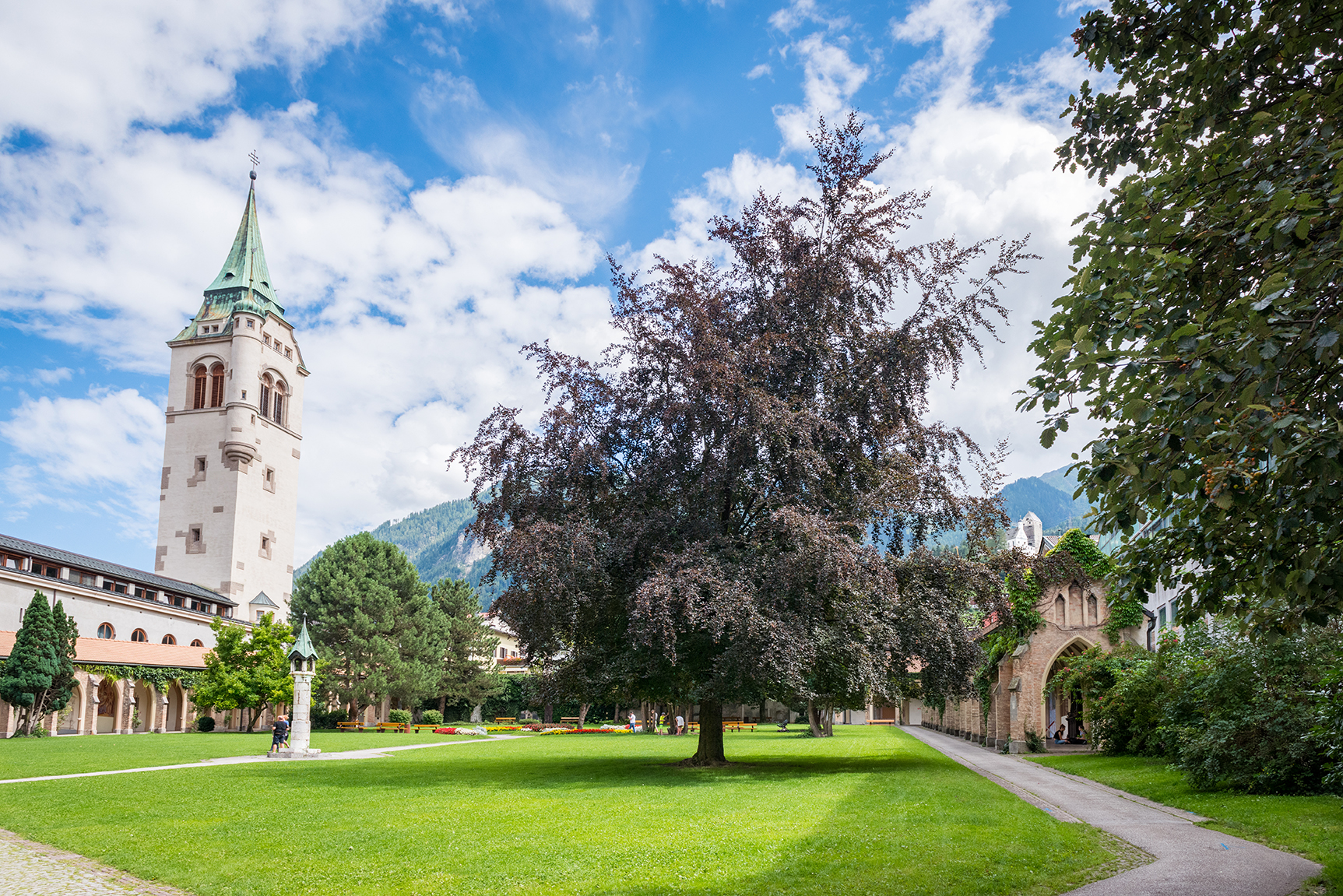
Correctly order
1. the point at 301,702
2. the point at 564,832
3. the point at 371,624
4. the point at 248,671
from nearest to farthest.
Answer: the point at 564,832 → the point at 301,702 → the point at 248,671 → the point at 371,624

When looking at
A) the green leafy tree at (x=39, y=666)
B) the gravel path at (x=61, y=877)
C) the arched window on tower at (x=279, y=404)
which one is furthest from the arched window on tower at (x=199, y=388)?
the gravel path at (x=61, y=877)

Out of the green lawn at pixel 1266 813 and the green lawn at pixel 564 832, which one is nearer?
the green lawn at pixel 564 832

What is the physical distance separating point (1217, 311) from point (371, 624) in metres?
58.8

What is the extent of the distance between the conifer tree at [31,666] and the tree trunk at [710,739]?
33475mm

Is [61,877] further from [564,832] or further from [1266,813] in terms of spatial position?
[1266,813]

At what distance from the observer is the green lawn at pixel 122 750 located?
74.6ft

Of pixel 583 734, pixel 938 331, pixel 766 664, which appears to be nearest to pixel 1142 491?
pixel 766 664

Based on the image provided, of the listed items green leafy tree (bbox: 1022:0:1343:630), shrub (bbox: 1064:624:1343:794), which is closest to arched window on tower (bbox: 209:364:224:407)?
shrub (bbox: 1064:624:1343:794)

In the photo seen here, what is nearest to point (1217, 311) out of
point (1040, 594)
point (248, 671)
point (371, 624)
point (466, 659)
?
point (1040, 594)

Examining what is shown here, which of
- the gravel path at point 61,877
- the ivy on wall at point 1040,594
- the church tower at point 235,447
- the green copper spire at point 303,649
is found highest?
the church tower at point 235,447

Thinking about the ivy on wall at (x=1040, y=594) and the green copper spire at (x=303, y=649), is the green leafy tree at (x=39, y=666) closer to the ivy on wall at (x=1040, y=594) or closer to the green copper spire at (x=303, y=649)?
the green copper spire at (x=303, y=649)

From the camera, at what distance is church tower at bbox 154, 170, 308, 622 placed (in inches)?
2724

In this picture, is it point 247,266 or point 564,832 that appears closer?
point 564,832

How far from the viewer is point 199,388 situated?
74.2m
